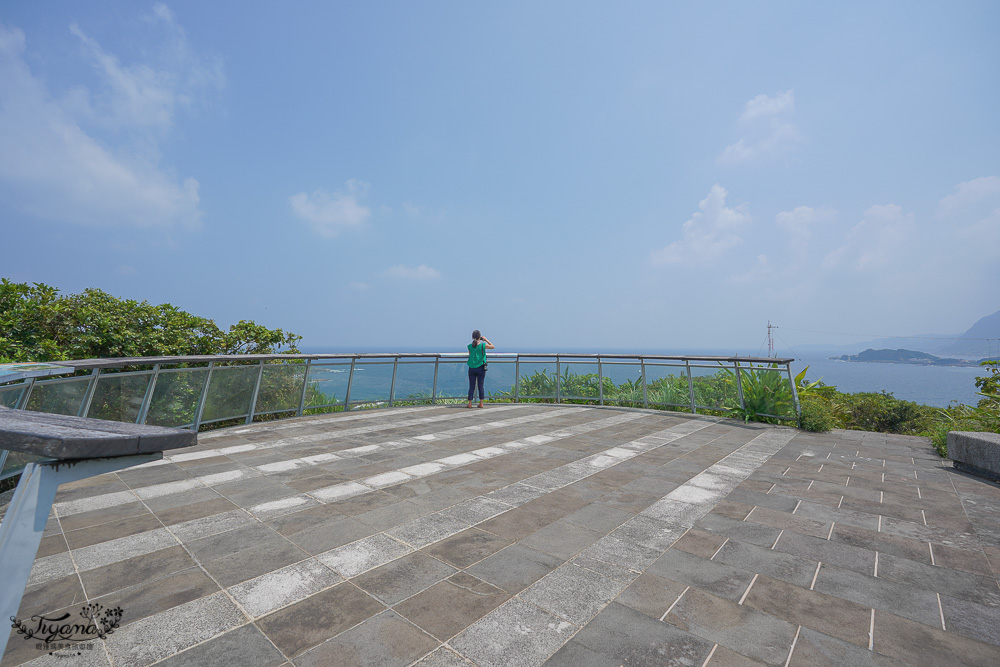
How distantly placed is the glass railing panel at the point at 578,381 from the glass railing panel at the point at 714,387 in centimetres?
245

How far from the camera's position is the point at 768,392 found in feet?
30.6

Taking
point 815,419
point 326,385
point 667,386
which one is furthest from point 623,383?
point 326,385

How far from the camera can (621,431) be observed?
8320 mm

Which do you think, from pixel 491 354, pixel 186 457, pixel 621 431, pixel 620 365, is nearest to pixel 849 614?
pixel 621 431

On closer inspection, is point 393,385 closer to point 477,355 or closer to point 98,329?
point 477,355

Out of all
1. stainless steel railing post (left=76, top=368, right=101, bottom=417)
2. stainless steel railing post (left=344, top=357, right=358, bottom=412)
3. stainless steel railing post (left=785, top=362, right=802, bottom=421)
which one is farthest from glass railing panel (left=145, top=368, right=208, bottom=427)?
stainless steel railing post (left=785, top=362, right=802, bottom=421)

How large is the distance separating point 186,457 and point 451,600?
4964 millimetres

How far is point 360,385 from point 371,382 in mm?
258

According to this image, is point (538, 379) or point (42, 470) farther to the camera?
point (538, 379)

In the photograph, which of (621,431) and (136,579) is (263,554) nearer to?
(136,579)

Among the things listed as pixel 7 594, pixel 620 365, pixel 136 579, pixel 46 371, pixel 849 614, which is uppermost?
pixel 620 365

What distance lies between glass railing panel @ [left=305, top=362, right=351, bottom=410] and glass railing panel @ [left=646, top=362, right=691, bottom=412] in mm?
7051

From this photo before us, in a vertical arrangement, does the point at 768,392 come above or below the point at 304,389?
above

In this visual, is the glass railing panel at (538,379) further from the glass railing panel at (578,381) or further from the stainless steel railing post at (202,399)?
the stainless steel railing post at (202,399)
